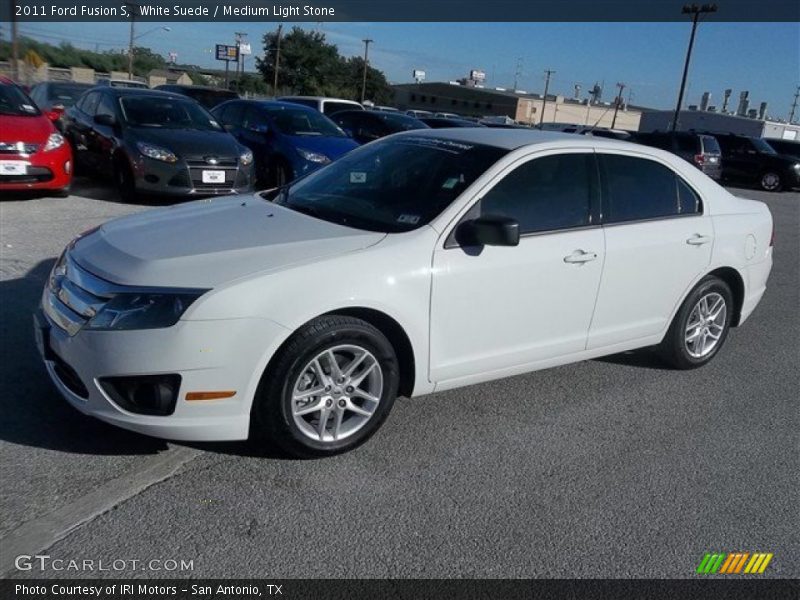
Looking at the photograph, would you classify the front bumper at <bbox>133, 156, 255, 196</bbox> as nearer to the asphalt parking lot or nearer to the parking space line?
the asphalt parking lot

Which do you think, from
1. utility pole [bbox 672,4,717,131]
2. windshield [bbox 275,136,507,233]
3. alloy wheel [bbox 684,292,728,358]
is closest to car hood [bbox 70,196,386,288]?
windshield [bbox 275,136,507,233]

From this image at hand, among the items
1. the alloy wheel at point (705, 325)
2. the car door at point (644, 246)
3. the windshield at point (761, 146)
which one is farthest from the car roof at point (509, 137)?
the windshield at point (761, 146)

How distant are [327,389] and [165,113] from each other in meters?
7.84

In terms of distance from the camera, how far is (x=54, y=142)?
8609 mm

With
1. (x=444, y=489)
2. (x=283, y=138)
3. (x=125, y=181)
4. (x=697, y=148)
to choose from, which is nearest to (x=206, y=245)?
(x=444, y=489)

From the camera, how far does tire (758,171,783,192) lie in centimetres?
2334

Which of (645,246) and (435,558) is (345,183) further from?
(435,558)

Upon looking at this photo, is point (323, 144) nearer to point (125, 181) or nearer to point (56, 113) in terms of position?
point (125, 181)

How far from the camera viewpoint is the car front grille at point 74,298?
3.12 metres

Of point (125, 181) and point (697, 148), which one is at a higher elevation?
point (697, 148)

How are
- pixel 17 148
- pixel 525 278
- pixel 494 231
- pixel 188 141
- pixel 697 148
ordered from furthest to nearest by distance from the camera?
pixel 697 148 → pixel 188 141 → pixel 17 148 → pixel 525 278 → pixel 494 231

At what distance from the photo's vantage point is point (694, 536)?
3.06 m

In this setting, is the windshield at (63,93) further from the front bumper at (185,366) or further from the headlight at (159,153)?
the front bumper at (185,366)

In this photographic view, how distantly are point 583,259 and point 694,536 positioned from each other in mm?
1616
